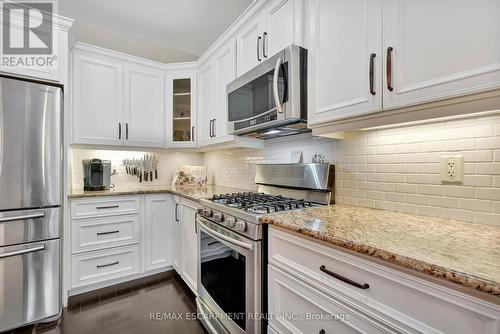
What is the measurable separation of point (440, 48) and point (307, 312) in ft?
3.58

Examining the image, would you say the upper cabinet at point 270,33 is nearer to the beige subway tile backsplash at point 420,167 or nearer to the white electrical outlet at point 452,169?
the beige subway tile backsplash at point 420,167

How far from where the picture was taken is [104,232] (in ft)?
7.42

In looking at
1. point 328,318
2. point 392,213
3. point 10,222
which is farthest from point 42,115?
point 392,213

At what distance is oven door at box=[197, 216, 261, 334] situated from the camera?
48.0 inches

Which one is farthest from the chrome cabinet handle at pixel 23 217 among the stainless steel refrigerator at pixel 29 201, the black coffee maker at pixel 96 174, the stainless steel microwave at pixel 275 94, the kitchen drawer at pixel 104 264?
the stainless steel microwave at pixel 275 94

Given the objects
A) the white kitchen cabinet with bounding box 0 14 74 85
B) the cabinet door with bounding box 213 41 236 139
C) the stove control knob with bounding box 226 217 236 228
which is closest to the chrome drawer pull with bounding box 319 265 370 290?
the stove control knob with bounding box 226 217 236 228

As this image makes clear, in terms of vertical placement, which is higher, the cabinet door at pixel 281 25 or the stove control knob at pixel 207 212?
the cabinet door at pixel 281 25

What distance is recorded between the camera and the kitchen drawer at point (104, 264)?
7.06 ft

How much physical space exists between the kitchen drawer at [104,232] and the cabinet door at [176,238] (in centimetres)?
35

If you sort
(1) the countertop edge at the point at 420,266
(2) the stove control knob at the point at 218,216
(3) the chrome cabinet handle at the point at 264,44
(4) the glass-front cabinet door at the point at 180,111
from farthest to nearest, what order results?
(4) the glass-front cabinet door at the point at 180,111
(3) the chrome cabinet handle at the point at 264,44
(2) the stove control knob at the point at 218,216
(1) the countertop edge at the point at 420,266

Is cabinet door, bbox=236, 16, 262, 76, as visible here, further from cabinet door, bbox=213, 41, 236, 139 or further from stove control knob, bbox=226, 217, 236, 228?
stove control knob, bbox=226, 217, 236, 228

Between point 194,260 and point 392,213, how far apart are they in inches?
60.4

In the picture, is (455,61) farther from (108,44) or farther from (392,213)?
(108,44)

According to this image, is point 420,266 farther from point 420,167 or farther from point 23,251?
point 23,251
